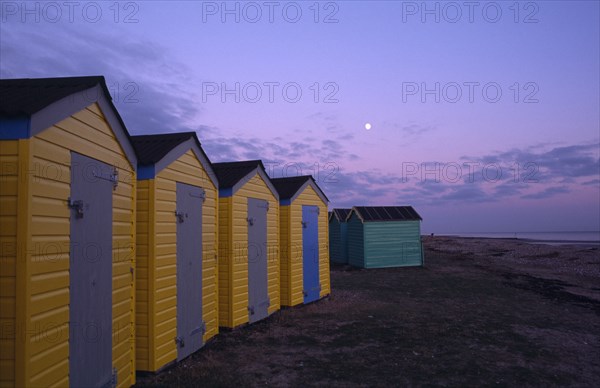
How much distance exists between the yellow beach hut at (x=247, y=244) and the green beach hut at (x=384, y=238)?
11767 mm

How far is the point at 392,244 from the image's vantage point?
2325 cm

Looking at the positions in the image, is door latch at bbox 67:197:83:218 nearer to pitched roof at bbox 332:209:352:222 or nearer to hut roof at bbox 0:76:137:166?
hut roof at bbox 0:76:137:166

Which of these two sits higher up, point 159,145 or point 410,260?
point 159,145

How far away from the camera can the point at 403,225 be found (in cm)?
2344

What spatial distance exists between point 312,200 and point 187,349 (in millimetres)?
7161

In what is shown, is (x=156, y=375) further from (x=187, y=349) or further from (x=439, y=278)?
(x=439, y=278)

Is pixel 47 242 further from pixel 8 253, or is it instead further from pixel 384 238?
pixel 384 238

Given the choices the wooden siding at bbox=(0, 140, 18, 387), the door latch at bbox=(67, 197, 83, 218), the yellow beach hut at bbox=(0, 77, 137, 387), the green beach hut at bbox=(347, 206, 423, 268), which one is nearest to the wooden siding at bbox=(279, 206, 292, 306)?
the yellow beach hut at bbox=(0, 77, 137, 387)

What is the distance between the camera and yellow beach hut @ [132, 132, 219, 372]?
21.4 ft

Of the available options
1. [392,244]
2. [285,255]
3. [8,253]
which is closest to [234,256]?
[285,255]

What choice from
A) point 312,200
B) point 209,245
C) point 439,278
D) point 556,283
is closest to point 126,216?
point 209,245

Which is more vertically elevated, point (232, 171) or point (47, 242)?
point (232, 171)

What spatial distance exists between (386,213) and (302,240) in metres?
12.0

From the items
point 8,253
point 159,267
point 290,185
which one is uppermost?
point 290,185
